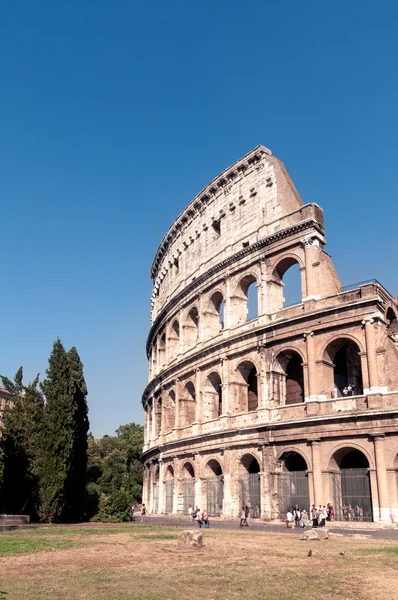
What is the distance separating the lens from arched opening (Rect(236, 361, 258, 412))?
28.0 metres

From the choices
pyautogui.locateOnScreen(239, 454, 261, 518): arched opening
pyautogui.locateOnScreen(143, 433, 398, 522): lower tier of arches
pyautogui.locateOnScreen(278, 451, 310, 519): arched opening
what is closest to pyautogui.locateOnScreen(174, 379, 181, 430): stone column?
pyautogui.locateOnScreen(143, 433, 398, 522): lower tier of arches

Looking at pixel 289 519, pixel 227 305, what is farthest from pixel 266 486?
pixel 227 305

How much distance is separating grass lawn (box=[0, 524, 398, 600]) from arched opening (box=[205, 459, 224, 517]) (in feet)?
35.4

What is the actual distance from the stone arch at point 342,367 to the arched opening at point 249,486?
5.16m

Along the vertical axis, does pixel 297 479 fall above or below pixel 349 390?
below

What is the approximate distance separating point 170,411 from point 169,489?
4.73 m

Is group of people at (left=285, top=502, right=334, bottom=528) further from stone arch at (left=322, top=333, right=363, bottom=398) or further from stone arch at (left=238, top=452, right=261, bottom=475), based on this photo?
stone arch at (left=322, top=333, right=363, bottom=398)

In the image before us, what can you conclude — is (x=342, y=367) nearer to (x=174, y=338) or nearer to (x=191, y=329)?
(x=191, y=329)

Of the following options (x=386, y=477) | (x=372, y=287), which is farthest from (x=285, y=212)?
(x=386, y=477)

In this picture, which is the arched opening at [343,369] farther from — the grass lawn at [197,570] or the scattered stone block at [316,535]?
the grass lawn at [197,570]

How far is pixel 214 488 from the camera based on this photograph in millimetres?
28062

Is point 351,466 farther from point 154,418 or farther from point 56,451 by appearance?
point 154,418

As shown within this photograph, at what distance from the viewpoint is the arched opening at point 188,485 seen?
1165 inches

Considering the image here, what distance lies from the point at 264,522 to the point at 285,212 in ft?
46.9
